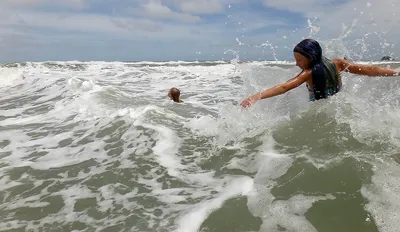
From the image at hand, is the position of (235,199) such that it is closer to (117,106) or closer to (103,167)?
(103,167)

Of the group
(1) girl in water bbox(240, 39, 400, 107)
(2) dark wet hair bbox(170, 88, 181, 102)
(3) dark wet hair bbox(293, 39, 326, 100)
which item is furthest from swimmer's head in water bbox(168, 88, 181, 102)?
(3) dark wet hair bbox(293, 39, 326, 100)

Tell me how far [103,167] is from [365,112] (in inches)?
148

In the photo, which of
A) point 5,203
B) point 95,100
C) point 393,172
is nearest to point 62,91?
point 95,100

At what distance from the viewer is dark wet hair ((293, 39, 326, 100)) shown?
183 inches

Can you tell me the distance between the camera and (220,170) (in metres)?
4.30

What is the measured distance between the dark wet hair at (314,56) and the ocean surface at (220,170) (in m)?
0.45

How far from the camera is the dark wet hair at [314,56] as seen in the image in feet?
15.2

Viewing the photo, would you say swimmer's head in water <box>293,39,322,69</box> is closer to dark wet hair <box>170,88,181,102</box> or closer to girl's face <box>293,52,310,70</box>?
girl's face <box>293,52,310,70</box>

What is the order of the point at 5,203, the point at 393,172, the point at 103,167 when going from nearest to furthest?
1. the point at 393,172
2. the point at 5,203
3. the point at 103,167

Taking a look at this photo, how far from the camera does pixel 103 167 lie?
15.5ft

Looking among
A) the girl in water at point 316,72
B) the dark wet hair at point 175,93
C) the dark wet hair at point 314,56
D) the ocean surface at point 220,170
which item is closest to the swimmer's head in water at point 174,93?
the dark wet hair at point 175,93

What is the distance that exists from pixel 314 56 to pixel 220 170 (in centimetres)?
197

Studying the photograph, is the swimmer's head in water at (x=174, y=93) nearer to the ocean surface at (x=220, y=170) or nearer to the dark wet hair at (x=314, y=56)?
the ocean surface at (x=220, y=170)

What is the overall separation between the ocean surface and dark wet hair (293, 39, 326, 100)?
0.45 m
